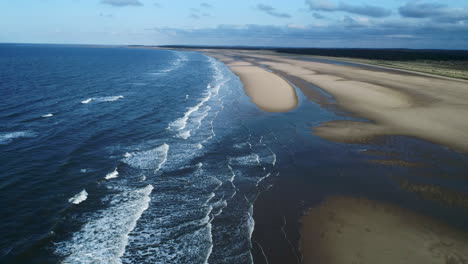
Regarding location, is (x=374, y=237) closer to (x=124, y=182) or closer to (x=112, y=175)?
(x=124, y=182)

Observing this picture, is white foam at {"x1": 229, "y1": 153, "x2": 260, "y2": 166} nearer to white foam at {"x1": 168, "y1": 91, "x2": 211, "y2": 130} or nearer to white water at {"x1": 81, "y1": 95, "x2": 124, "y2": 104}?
white foam at {"x1": 168, "y1": 91, "x2": 211, "y2": 130}

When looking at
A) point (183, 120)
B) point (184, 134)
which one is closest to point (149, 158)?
point (184, 134)

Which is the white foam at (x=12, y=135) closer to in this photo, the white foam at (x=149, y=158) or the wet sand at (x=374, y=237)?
the white foam at (x=149, y=158)

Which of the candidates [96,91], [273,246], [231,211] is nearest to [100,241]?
[231,211]

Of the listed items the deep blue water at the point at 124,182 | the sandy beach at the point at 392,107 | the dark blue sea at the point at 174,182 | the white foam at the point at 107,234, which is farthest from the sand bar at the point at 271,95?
the white foam at the point at 107,234

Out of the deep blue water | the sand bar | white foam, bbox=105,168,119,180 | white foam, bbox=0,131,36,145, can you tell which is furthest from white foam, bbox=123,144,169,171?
the sand bar

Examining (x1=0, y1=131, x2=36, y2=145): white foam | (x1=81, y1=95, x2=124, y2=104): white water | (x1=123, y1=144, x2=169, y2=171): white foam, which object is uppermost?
(x1=81, y1=95, x2=124, y2=104): white water

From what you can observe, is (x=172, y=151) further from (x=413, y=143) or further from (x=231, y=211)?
(x=413, y=143)
